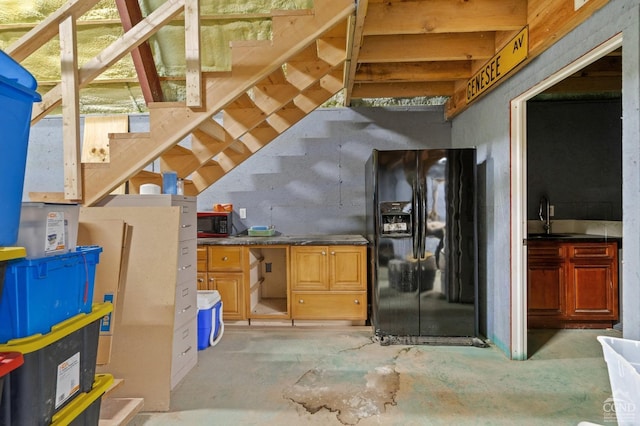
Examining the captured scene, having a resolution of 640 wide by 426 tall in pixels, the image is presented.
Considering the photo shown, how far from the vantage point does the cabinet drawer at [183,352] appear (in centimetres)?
241

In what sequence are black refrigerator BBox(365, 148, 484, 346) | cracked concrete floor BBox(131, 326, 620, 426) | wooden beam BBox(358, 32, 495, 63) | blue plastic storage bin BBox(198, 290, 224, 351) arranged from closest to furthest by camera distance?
cracked concrete floor BBox(131, 326, 620, 426), wooden beam BBox(358, 32, 495, 63), blue plastic storage bin BBox(198, 290, 224, 351), black refrigerator BBox(365, 148, 484, 346)

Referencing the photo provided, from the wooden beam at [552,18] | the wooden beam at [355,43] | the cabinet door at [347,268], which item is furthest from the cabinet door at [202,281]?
the wooden beam at [552,18]

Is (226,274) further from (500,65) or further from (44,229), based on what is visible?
(500,65)

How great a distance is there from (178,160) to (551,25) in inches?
120

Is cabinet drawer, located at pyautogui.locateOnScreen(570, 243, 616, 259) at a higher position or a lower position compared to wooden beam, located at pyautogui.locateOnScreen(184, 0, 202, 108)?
lower

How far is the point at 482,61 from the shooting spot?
10.4 ft

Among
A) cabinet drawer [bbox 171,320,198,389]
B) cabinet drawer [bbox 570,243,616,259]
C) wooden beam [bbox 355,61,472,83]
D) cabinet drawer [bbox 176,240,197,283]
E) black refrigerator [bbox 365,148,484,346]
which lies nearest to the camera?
cabinet drawer [bbox 171,320,198,389]

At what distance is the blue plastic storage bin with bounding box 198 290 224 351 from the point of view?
3.08 meters

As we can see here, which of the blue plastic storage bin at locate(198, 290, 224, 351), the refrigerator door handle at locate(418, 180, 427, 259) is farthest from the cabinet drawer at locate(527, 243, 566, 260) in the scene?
the blue plastic storage bin at locate(198, 290, 224, 351)

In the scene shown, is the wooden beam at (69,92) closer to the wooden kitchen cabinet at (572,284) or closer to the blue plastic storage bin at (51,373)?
the blue plastic storage bin at (51,373)

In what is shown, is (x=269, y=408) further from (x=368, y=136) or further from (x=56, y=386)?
(x=368, y=136)

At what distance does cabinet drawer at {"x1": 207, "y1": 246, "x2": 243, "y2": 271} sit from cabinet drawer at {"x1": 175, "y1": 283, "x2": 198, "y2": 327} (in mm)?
864

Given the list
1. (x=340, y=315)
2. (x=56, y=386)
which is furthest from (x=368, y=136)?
(x=56, y=386)

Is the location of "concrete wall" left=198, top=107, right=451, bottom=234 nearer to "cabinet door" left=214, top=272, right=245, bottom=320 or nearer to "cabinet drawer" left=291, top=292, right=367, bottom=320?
"cabinet door" left=214, top=272, right=245, bottom=320
